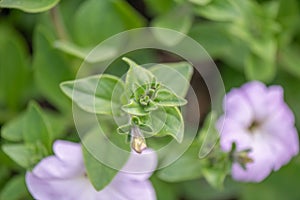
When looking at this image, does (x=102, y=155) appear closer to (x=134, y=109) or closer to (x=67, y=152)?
(x=67, y=152)

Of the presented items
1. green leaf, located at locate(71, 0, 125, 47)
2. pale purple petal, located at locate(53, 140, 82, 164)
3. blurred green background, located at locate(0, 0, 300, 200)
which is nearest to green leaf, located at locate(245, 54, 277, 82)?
blurred green background, located at locate(0, 0, 300, 200)

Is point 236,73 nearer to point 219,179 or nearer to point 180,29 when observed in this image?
point 180,29

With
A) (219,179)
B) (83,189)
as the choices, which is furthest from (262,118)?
(83,189)

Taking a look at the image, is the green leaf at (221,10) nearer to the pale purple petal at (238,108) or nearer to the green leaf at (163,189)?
the pale purple petal at (238,108)

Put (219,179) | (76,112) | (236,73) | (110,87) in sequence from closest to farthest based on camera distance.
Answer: (110,87), (219,179), (76,112), (236,73)

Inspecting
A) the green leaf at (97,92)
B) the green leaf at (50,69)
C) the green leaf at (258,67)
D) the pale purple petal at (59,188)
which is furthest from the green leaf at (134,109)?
the green leaf at (258,67)

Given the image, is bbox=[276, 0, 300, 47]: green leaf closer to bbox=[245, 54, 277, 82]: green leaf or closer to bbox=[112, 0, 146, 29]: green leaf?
bbox=[245, 54, 277, 82]: green leaf
